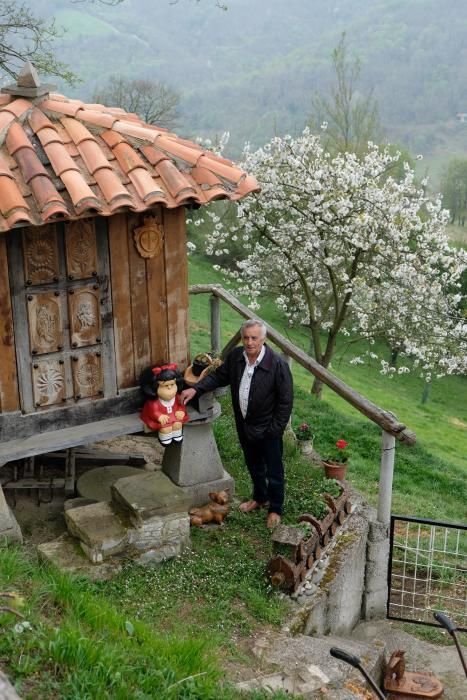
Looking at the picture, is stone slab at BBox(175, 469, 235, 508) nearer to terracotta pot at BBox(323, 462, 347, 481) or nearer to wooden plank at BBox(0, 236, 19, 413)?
terracotta pot at BBox(323, 462, 347, 481)

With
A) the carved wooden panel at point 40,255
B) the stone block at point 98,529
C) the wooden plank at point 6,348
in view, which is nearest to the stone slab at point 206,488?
the stone block at point 98,529

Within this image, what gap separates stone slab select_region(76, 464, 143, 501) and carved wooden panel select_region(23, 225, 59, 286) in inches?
75.3

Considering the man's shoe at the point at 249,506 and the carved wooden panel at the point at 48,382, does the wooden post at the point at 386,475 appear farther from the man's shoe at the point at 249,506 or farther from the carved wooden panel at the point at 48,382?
the carved wooden panel at the point at 48,382

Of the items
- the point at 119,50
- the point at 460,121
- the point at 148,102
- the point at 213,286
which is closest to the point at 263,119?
the point at 460,121

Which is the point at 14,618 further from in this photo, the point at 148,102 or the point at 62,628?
the point at 148,102

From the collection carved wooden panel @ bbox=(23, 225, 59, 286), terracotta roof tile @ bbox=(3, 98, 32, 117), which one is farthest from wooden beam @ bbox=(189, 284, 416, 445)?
terracotta roof tile @ bbox=(3, 98, 32, 117)

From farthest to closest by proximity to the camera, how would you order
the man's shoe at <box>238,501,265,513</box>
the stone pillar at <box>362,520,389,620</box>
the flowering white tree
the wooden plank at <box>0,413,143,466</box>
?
the flowering white tree
the man's shoe at <box>238,501,265,513</box>
the stone pillar at <box>362,520,389,620</box>
the wooden plank at <box>0,413,143,466</box>

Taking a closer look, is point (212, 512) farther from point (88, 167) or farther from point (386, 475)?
point (88, 167)

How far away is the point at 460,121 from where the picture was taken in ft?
294

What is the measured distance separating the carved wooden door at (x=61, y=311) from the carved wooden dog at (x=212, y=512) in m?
1.29

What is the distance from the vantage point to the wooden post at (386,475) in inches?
226

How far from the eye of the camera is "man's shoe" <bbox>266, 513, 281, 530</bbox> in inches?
237

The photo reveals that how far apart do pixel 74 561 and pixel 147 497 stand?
683 mm

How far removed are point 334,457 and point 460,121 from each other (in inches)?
3586
